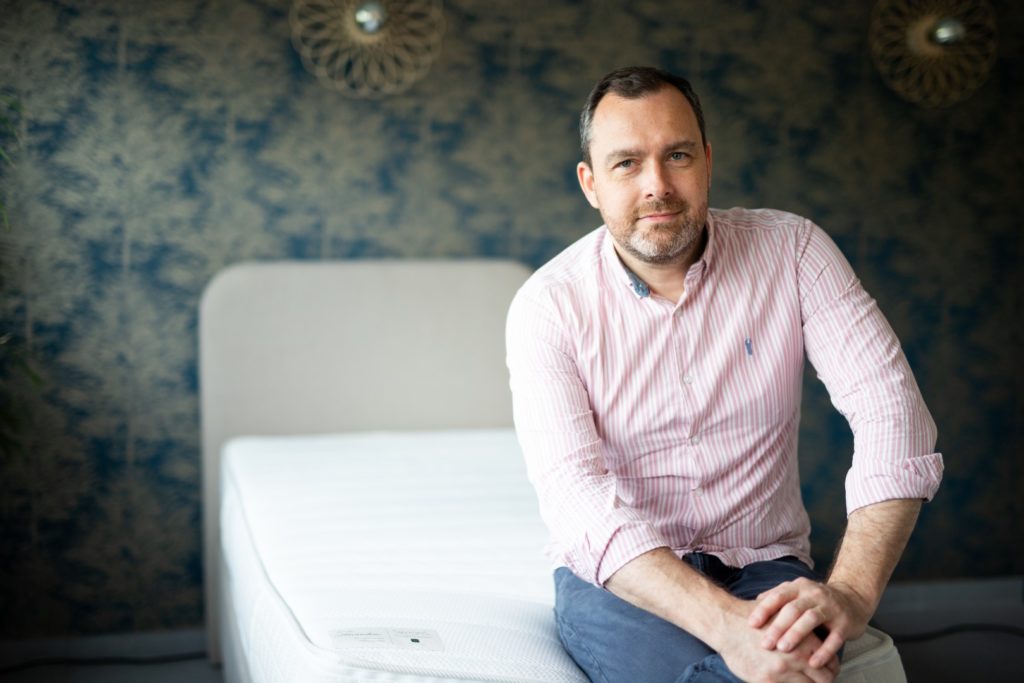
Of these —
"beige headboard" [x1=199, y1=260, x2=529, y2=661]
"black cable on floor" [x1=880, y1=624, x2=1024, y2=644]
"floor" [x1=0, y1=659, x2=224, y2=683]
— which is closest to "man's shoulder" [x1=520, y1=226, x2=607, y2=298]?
"beige headboard" [x1=199, y1=260, x2=529, y2=661]

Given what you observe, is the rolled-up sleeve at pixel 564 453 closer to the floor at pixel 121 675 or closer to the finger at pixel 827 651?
the finger at pixel 827 651

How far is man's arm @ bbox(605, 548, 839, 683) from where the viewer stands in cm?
141

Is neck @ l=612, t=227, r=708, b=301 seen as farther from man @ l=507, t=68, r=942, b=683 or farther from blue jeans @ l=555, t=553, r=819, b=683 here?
blue jeans @ l=555, t=553, r=819, b=683

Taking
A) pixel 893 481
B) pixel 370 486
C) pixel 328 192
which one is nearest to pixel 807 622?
pixel 893 481

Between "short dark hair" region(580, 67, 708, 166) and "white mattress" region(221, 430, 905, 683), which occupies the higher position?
"short dark hair" region(580, 67, 708, 166)

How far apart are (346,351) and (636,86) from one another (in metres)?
1.52

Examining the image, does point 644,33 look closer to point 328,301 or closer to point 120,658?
point 328,301

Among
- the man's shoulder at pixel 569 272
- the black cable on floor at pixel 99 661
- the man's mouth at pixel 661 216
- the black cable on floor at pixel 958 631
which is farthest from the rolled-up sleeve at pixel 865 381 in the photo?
the black cable on floor at pixel 99 661

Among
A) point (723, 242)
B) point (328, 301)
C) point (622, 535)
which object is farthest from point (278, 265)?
point (622, 535)

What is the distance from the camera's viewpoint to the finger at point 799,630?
4.59 feet

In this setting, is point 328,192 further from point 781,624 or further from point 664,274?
point 781,624

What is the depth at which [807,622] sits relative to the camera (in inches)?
55.7

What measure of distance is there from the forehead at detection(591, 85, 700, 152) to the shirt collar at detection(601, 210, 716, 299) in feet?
0.56

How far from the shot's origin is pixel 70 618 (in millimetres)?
2982
